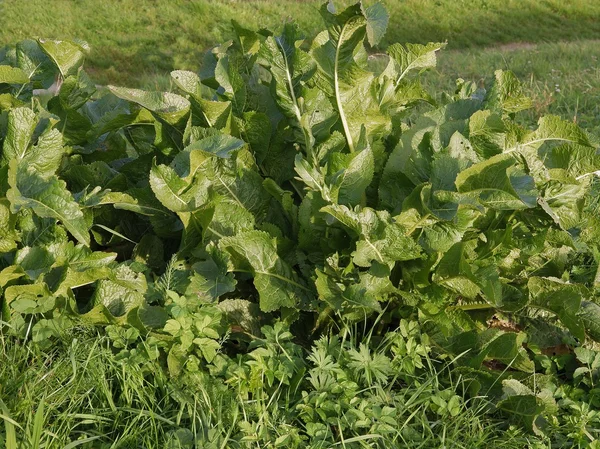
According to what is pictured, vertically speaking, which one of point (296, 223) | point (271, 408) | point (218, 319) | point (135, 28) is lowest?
point (135, 28)

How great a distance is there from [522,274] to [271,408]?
1091mm

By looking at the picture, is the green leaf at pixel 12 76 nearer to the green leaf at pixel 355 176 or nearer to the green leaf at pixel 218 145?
the green leaf at pixel 218 145

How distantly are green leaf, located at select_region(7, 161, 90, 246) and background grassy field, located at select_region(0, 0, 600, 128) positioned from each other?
8.02 m

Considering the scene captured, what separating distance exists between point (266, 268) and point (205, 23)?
1388 centimetres

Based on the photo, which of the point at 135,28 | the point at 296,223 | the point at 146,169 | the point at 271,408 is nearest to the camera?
the point at 271,408

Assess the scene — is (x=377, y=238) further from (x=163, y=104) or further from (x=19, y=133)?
(x=19, y=133)

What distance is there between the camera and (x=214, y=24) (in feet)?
49.5

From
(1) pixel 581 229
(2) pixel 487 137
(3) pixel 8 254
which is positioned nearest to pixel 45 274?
(3) pixel 8 254

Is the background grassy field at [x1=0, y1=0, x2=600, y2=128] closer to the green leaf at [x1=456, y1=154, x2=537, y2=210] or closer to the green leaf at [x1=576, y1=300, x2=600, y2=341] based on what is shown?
the green leaf at [x1=576, y1=300, x2=600, y2=341]

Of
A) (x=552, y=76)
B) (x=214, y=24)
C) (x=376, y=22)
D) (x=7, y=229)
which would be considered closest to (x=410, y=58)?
(x=376, y=22)

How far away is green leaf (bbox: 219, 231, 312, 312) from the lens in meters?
2.14

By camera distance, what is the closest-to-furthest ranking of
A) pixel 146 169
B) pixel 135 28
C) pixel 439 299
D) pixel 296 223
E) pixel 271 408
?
pixel 271 408 → pixel 439 299 → pixel 296 223 → pixel 146 169 → pixel 135 28

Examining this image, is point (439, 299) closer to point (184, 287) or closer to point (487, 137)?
point (487, 137)

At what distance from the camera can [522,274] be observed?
2.54 metres
